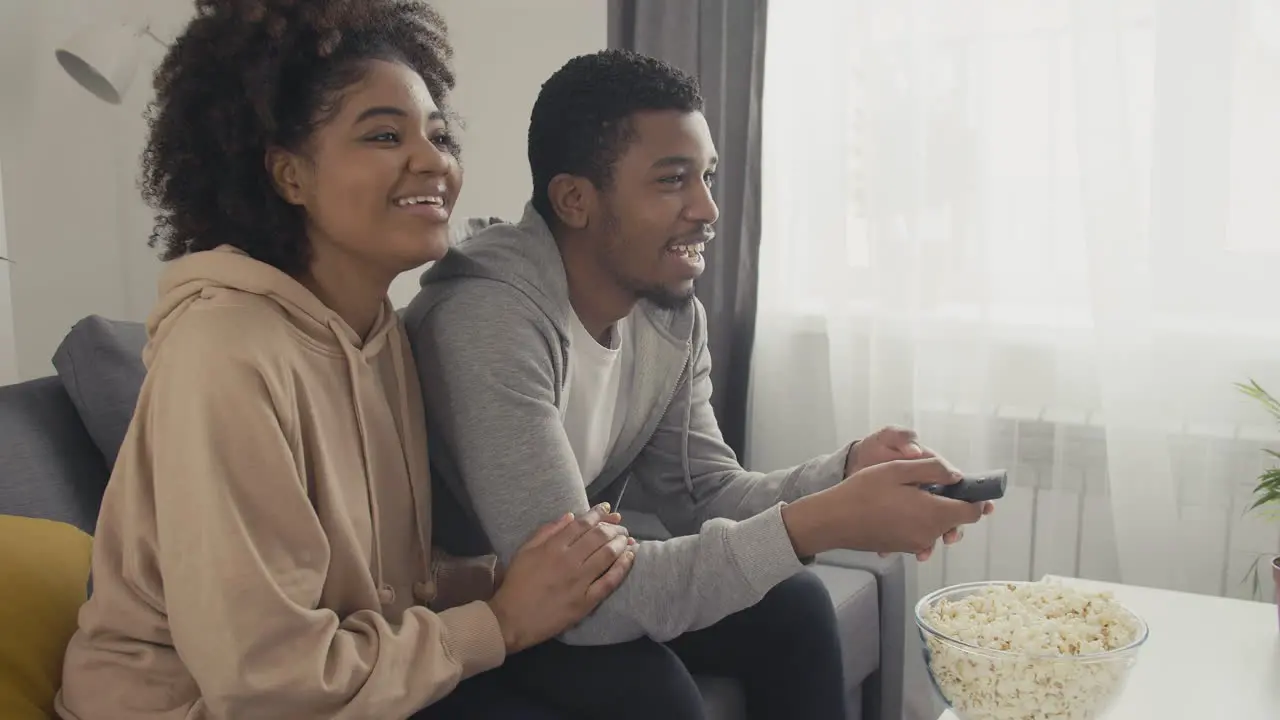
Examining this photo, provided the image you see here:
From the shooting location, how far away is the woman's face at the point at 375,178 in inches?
45.3

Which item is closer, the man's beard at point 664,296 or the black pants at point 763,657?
the black pants at point 763,657

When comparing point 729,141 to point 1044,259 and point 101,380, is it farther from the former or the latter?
point 101,380

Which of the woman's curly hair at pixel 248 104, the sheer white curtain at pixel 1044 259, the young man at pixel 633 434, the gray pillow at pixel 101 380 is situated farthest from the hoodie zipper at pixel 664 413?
the sheer white curtain at pixel 1044 259

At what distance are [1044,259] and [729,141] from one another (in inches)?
28.5

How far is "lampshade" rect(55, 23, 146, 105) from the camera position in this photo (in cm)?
248

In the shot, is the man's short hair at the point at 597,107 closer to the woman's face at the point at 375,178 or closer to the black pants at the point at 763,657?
the woman's face at the point at 375,178

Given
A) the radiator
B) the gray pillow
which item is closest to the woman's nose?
the gray pillow

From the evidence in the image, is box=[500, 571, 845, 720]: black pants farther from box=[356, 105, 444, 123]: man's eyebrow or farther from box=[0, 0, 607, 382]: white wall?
box=[0, 0, 607, 382]: white wall

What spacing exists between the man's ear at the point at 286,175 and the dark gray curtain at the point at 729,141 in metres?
1.41

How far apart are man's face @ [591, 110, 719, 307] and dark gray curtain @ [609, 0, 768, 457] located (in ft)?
3.32

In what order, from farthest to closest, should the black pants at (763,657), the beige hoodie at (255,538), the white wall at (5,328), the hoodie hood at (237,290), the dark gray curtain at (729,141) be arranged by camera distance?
the dark gray curtain at (729,141)
the white wall at (5,328)
the black pants at (763,657)
the hoodie hood at (237,290)
the beige hoodie at (255,538)

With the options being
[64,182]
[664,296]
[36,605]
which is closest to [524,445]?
[664,296]

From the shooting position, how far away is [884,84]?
229cm

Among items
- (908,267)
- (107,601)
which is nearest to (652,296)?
(107,601)
